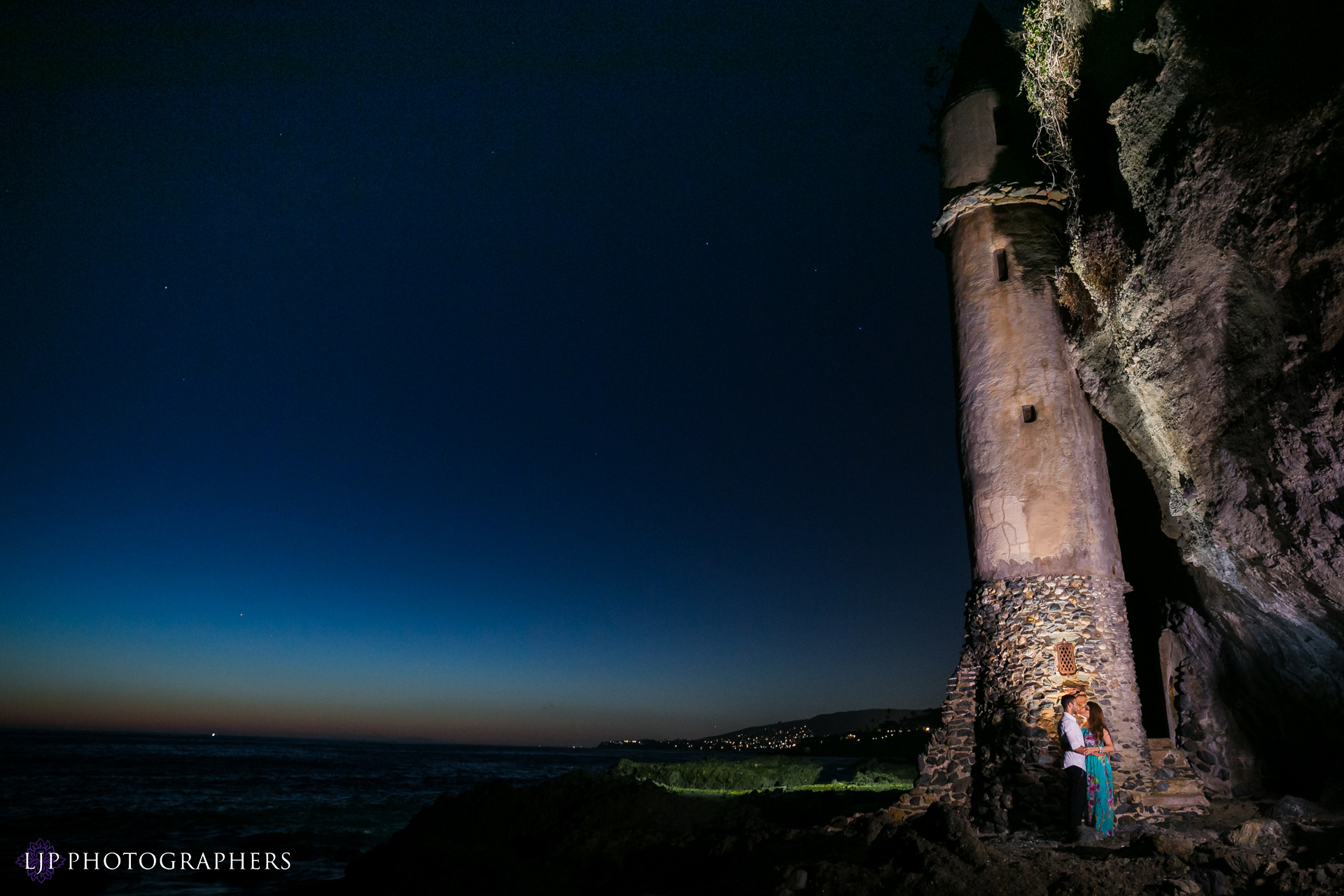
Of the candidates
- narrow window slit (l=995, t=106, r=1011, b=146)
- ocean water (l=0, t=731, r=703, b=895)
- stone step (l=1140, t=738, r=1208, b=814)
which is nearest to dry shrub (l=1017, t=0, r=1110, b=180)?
narrow window slit (l=995, t=106, r=1011, b=146)

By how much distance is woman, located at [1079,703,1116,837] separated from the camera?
9031 mm

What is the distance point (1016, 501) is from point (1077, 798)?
14.6ft

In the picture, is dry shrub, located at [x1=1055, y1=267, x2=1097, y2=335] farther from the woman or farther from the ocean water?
the ocean water

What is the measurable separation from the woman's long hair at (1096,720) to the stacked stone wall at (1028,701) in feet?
0.37

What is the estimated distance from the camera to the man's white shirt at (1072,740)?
30.1ft

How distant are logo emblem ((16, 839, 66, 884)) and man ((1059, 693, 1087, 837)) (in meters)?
17.6

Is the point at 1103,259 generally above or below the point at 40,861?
above

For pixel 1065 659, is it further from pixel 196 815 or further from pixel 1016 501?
pixel 196 815

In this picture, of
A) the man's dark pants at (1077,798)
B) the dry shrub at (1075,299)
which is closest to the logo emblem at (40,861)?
the man's dark pants at (1077,798)

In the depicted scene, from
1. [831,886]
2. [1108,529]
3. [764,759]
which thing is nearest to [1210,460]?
[1108,529]

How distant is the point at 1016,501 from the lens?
11.5 meters

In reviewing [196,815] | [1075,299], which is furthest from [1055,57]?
[196,815]

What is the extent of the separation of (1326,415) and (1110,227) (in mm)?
4531

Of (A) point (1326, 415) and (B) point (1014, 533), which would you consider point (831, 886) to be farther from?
(B) point (1014, 533)
